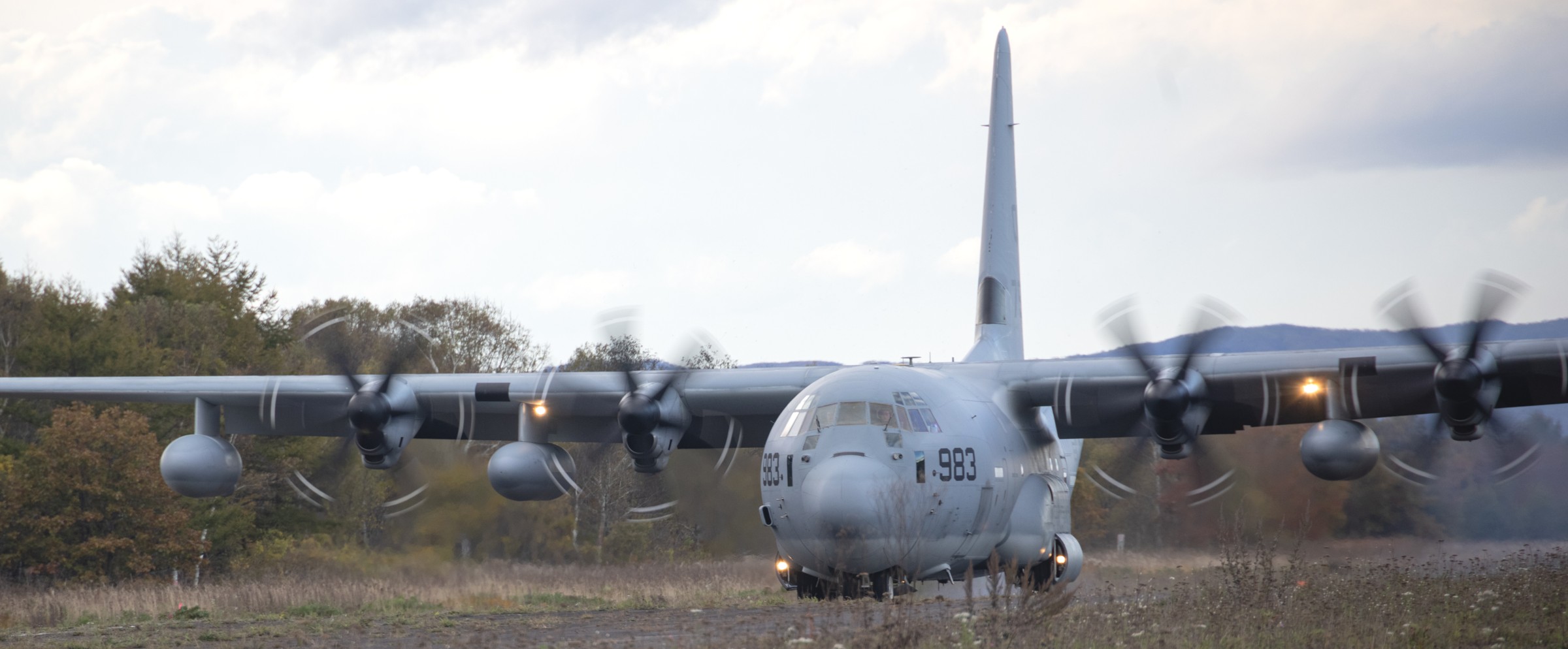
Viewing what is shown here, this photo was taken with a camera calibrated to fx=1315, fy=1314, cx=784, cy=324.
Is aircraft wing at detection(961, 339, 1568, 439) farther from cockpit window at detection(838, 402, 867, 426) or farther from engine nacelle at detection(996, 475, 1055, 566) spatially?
cockpit window at detection(838, 402, 867, 426)

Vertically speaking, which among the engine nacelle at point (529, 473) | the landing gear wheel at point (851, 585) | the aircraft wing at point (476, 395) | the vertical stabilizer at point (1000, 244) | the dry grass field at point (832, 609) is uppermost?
the vertical stabilizer at point (1000, 244)

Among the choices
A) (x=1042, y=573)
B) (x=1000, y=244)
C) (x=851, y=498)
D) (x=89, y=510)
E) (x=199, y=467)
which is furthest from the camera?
(x=89, y=510)

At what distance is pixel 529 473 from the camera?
61.7 feet

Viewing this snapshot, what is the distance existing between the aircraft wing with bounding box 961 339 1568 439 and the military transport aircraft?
3 cm

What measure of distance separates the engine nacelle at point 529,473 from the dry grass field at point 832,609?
5.54ft

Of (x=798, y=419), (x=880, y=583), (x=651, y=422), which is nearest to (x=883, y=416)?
(x=798, y=419)

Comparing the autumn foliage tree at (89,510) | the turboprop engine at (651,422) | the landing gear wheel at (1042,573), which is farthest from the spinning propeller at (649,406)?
the autumn foliage tree at (89,510)

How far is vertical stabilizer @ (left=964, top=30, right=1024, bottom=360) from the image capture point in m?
21.0

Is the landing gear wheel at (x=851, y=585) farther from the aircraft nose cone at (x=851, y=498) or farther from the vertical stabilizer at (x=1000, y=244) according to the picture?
the vertical stabilizer at (x=1000, y=244)

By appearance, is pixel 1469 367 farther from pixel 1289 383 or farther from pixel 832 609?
pixel 832 609

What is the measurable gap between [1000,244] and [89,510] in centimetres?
1980

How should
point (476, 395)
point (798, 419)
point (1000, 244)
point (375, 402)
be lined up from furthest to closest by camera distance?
point (1000, 244), point (476, 395), point (375, 402), point (798, 419)

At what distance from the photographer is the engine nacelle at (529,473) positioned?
61.6 ft

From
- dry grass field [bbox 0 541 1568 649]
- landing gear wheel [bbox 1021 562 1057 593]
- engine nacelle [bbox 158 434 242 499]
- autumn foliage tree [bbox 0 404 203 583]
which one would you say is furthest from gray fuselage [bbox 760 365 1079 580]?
autumn foliage tree [bbox 0 404 203 583]
